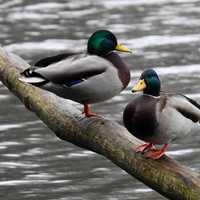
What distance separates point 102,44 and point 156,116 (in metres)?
0.86

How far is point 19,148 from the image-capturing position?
9141 mm

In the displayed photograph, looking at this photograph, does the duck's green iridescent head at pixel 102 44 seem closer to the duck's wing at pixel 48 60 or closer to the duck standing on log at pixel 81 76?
the duck standing on log at pixel 81 76

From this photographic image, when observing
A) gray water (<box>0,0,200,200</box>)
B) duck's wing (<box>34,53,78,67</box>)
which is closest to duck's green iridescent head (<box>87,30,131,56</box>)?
duck's wing (<box>34,53,78,67</box>)

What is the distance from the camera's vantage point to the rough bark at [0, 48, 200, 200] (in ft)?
18.1

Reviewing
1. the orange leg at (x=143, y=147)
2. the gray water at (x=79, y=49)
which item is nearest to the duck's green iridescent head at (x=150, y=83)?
the orange leg at (x=143, y=147)

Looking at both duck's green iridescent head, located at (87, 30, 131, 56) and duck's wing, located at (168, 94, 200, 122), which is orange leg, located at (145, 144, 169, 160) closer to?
duck's wing, located at (168, 94, 200, 122)

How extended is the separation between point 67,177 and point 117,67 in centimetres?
220

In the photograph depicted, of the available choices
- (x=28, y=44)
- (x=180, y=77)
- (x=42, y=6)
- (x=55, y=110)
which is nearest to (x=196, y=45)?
(x=180, y=77)

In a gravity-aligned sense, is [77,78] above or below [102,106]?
above

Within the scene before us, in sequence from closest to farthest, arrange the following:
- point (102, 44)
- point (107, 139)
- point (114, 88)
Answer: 1. point (107, 139)
2. point (114, 88)
3. point (102, 44)

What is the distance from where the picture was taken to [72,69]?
20.7 feet

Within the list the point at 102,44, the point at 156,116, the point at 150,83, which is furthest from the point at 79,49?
the point at 156,116

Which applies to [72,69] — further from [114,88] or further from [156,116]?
[156,116]

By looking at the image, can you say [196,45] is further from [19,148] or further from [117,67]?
[117,67]
